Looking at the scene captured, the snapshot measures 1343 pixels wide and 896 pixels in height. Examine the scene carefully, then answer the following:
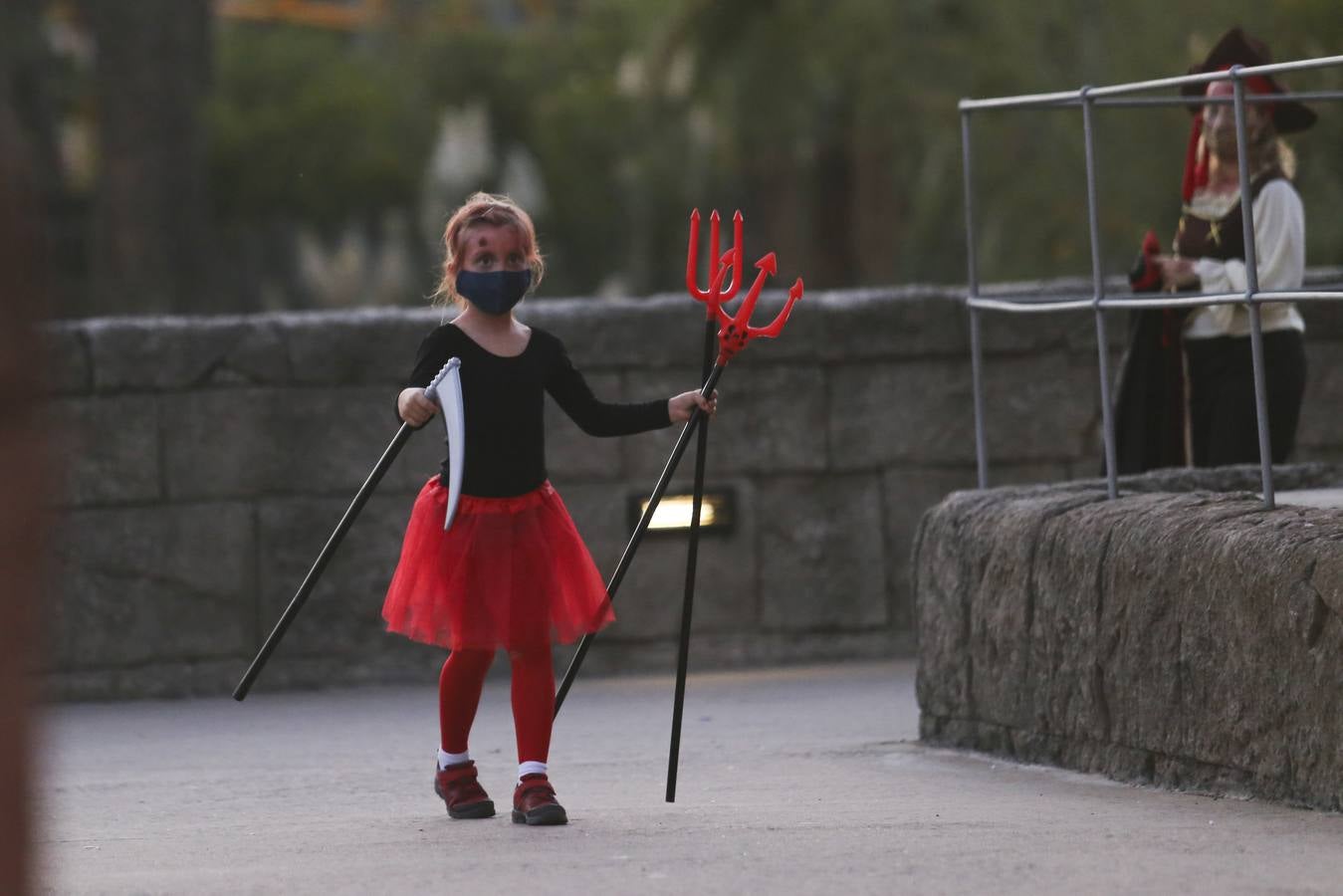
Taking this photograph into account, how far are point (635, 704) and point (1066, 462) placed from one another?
201 centimetres

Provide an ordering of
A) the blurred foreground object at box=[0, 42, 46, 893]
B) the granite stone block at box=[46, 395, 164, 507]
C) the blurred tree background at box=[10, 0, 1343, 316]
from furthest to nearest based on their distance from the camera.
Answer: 1. the blurred tree background at box=[10, 0, 1343, 316]
2. the granite stone block at box=[46, 395, 164, 507]
3. the blurred foreground object at box=[0, 42, 46, 893]

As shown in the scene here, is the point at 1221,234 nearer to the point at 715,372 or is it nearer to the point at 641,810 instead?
the point at 715,372

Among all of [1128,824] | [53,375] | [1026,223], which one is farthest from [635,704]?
[1026,223]

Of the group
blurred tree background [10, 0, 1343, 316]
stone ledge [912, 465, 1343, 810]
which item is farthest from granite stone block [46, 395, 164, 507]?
stone ledge [912, 465, 1343, 810]

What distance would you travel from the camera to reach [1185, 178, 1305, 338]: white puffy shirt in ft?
22.5

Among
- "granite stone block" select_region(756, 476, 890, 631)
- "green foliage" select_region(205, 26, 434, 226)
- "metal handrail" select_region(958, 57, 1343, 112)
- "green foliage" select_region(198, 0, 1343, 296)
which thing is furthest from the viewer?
"green foliage" select_region(205, 26, 434, 226)

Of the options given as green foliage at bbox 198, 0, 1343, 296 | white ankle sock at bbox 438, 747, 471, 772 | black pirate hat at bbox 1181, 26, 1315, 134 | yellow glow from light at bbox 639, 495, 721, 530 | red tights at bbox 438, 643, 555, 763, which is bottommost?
white ankle sock at bbox 438, 747, 471, 772

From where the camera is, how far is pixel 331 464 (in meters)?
8.81

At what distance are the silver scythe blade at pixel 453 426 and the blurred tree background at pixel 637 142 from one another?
18.0ft

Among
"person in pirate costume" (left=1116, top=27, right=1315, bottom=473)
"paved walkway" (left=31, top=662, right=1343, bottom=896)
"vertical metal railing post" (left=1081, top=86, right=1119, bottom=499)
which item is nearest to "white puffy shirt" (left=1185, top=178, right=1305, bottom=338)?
"person in pirate costume" (left=1116, top=27, right=1315, bottom=473)

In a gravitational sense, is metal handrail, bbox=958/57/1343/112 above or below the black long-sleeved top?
above

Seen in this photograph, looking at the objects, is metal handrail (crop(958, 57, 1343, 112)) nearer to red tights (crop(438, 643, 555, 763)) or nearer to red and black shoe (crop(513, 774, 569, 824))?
red tights (crop(438, 643, 555, 763))

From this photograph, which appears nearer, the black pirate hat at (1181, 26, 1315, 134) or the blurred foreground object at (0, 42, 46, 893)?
the blurred foreground object at (0, 42, 46, 893)

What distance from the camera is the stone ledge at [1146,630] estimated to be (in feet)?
16.9
